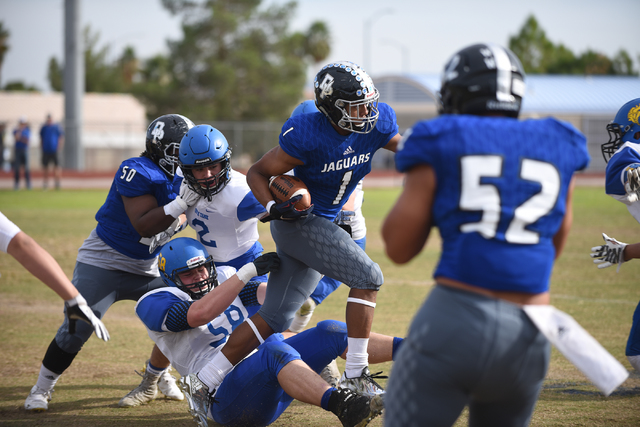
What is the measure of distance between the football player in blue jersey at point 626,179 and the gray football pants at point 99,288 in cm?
342

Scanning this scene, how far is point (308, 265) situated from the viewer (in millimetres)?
3895

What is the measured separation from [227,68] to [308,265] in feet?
122

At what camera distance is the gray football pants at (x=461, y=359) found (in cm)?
208

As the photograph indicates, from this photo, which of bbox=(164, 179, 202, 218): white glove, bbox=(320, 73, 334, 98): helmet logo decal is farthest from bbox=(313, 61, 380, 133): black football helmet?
bbox=(164, 179, 202, 218): white glove

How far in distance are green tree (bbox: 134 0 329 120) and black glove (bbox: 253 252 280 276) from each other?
36075 millimetres

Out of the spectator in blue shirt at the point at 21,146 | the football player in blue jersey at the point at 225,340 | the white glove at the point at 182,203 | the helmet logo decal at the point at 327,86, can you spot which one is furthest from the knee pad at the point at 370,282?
the spectator in blue shirt at the point at 21,146

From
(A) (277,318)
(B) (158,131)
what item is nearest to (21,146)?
(B) (158,131)

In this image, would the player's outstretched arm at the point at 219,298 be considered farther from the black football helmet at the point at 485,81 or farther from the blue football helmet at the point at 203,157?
the black football helmet at the point at 485,81

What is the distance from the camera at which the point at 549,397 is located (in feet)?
14.8

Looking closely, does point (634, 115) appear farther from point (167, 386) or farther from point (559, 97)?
point (559, 97)

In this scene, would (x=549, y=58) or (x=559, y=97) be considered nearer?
(x=559, y=97)

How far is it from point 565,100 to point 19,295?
132 ft

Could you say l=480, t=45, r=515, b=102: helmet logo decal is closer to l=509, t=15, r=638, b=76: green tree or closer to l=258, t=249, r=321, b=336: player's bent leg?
l=258, t=249, r=321, b=336: player's bent leg

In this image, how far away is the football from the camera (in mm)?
3871
